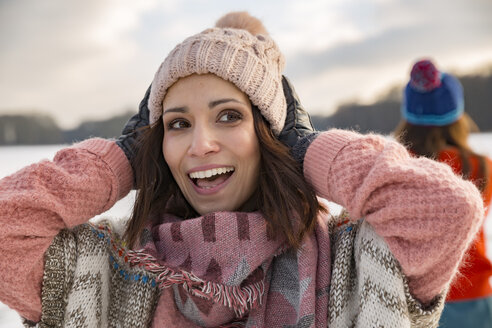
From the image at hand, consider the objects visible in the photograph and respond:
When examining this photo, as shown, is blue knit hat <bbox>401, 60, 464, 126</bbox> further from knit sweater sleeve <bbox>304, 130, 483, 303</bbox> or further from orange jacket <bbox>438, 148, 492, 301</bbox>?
knit sweater sleeve <bbox>304, 130, 483, 303</bbox>

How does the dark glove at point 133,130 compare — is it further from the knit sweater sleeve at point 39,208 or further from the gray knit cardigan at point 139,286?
the gray knit cardigan at point 139,286

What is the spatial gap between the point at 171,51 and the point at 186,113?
23cm

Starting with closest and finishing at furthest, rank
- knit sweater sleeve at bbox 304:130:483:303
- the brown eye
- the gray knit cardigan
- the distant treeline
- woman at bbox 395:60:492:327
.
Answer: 1. knit sweater sleeve at bbox 304:130:483:303
2. the gray knit cardigan
3. the brown eye
4. woman at bbox 395:60:492:327
5. the distant treeline

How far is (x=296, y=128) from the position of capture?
1.52 metres

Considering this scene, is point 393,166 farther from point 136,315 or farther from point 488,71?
point 488,71

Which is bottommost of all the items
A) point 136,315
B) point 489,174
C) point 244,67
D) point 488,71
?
point 488,71

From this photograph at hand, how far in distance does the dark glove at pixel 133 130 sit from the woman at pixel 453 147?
137 centimetres

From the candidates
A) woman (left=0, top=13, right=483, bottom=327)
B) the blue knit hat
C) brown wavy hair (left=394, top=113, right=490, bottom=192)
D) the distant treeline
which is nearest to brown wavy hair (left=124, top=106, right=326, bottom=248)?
woman (left=0, top=13, right=483, bottom=327)

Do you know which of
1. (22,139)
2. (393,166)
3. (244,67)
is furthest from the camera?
(22,139)

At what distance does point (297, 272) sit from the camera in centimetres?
130

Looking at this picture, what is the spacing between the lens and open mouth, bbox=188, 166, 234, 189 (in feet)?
4.59

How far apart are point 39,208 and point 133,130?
0.52 meters

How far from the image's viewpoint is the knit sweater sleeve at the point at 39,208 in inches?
45.9

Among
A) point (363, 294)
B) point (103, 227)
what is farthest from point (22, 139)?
point (363, 294)
